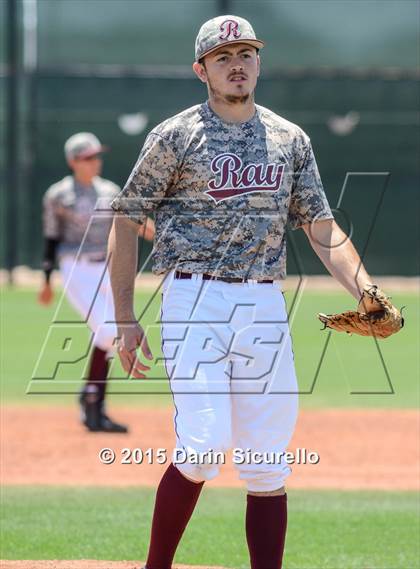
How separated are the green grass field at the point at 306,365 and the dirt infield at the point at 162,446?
1.69 feet

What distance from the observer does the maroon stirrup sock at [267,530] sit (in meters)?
4.07

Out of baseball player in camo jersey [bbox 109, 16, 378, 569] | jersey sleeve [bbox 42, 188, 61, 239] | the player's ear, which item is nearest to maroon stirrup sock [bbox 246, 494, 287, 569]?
baseball player in camo jersey [bbox 109, 16, 378, 569]

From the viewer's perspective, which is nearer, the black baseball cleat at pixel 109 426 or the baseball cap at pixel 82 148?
the black baseball cleat at pixel 109 426

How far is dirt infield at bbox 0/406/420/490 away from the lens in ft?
23.7

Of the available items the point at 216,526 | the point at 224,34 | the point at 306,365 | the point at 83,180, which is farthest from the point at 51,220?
the point at 224,34

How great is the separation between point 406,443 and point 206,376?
4.65m

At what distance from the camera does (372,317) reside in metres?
4.15

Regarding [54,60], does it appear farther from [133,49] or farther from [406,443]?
[406,443]

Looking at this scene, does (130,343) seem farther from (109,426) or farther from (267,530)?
(109,426)

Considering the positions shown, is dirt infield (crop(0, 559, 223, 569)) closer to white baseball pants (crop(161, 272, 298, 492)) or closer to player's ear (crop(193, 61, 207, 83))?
white baseball pants (crop(161, 272, 298, 492))

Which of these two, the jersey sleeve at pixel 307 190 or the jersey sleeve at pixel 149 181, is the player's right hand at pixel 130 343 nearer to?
the jersey sleeve at pixel 149 181

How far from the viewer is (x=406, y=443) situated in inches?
326

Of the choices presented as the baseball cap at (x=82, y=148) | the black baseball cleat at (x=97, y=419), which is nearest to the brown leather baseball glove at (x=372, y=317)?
the black baseball cleat at (x=97, y=419)

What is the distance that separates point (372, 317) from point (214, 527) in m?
2.36
